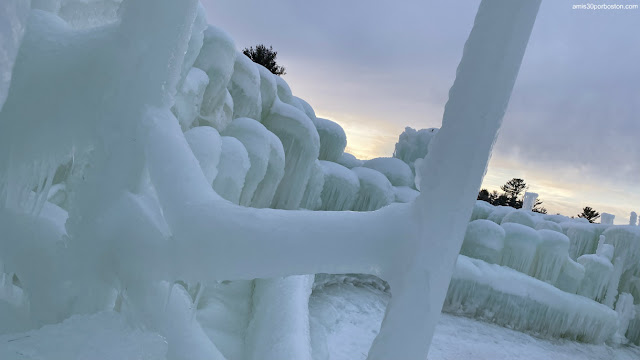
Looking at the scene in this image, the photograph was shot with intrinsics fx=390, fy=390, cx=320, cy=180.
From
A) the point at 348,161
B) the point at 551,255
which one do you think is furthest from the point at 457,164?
the point at 551,255

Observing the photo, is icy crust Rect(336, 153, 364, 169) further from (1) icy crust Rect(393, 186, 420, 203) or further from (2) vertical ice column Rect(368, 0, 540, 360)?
(2) vertical ice column Rect(368, 0, 540, 360)

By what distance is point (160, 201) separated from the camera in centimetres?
174

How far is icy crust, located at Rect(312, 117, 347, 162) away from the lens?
9.62 m

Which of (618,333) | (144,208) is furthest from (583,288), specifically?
(144,208)

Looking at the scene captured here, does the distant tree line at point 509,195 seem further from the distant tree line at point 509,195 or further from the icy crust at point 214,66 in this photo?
the icy crust at point 214,66

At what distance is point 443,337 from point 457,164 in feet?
20.1

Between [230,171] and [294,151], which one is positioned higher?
[294,151]

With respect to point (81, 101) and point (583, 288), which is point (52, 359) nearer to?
point (81, 101)

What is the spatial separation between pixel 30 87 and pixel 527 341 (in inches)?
353

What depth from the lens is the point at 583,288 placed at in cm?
984

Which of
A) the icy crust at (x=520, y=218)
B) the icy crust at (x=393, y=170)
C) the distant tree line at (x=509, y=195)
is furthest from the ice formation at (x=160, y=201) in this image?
the distant tree line at (x=509, y=195)

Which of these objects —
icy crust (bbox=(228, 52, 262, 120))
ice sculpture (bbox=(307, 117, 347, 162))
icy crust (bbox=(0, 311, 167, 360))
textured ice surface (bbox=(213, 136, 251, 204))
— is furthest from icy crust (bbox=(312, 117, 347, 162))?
icy crust (bbox=(0, 311, 167, 360))

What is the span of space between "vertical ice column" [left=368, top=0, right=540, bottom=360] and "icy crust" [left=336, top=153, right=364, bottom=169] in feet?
28.9

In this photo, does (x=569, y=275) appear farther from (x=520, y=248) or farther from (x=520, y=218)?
(x=520, y=218)
